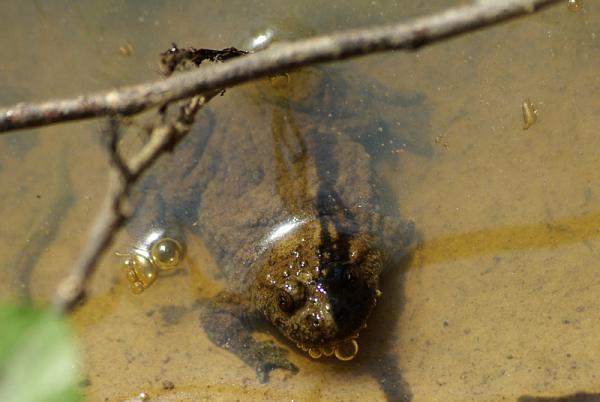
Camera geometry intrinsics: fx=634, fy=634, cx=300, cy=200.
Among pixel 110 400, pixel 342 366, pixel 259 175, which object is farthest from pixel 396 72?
pixel 110 400

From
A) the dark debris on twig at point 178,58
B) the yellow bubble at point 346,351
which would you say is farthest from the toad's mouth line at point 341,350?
the dark debris on twig at point 178,58

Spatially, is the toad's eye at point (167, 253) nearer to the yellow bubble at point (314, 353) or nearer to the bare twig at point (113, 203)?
the yellow bubble at point (314, 353)

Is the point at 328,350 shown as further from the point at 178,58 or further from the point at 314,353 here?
the point at 178,58

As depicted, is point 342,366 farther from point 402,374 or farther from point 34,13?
point 34,13

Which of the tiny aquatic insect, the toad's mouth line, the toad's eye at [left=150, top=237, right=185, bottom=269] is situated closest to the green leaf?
the toad's mouth line

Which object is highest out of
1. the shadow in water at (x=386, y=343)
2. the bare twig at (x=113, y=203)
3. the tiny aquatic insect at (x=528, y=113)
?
the bare twig at (x=113, y=203)

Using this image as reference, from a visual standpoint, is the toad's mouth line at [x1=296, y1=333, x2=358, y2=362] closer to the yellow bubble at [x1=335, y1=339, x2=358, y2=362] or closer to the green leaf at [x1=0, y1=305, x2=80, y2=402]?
the yellow bubble at [x1=335, y1=339, x2=358, y2=362]

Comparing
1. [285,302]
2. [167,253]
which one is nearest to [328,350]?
[285,302]
